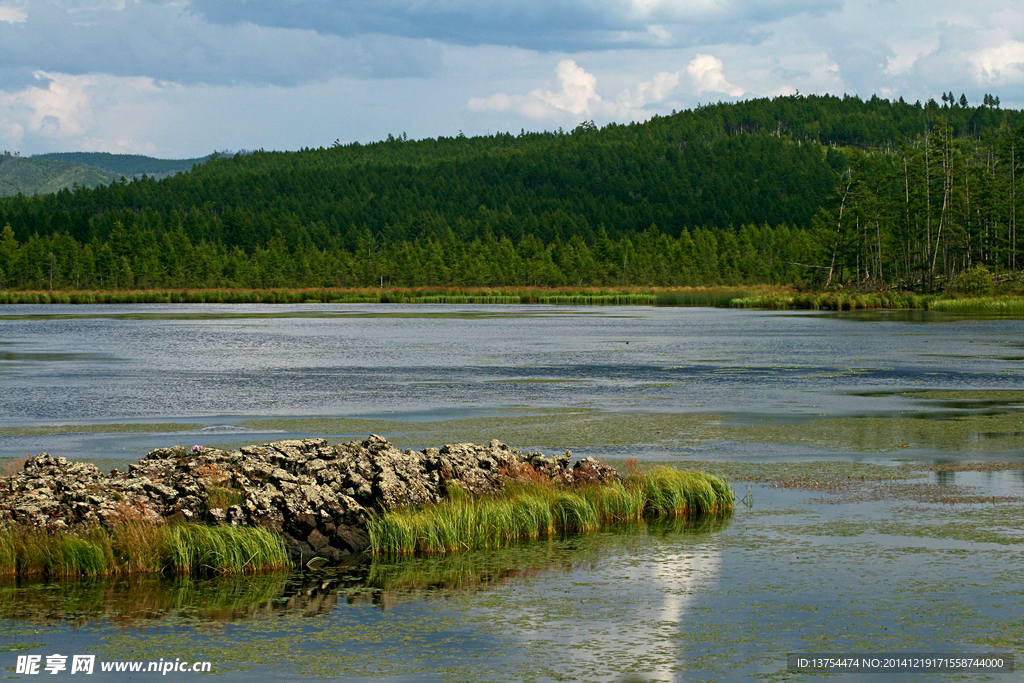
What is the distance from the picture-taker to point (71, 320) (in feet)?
298

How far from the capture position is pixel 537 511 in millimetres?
16438

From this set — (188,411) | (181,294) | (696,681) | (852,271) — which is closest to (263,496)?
(696,681)

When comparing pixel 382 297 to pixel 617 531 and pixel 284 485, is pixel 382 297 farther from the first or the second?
pixel 284 485

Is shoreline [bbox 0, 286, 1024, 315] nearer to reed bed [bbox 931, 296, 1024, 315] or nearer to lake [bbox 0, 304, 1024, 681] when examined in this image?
reed bed [bbox 931, 296, 1024, 315]

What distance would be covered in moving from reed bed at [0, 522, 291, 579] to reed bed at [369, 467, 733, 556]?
176cm

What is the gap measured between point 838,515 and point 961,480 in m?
4.17

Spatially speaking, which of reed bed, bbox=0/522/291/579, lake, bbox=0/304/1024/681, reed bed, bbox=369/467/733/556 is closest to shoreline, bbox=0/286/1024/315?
lake, bbox=0/304/1024/681

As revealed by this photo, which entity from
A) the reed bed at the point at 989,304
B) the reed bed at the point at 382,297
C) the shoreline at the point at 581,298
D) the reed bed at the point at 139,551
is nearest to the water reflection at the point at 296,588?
the reed bed at the point at 139,551

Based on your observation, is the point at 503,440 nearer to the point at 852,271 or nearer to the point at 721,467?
the point at 721,467

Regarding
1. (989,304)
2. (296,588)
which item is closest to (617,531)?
(296,588)

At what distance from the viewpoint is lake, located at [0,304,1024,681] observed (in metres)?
10.8

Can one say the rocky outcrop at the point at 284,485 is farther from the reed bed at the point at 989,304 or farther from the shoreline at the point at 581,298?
the shoreline at the point at 581,298

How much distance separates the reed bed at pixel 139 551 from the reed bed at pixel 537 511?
176 cm

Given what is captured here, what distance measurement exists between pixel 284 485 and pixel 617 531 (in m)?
5.20
